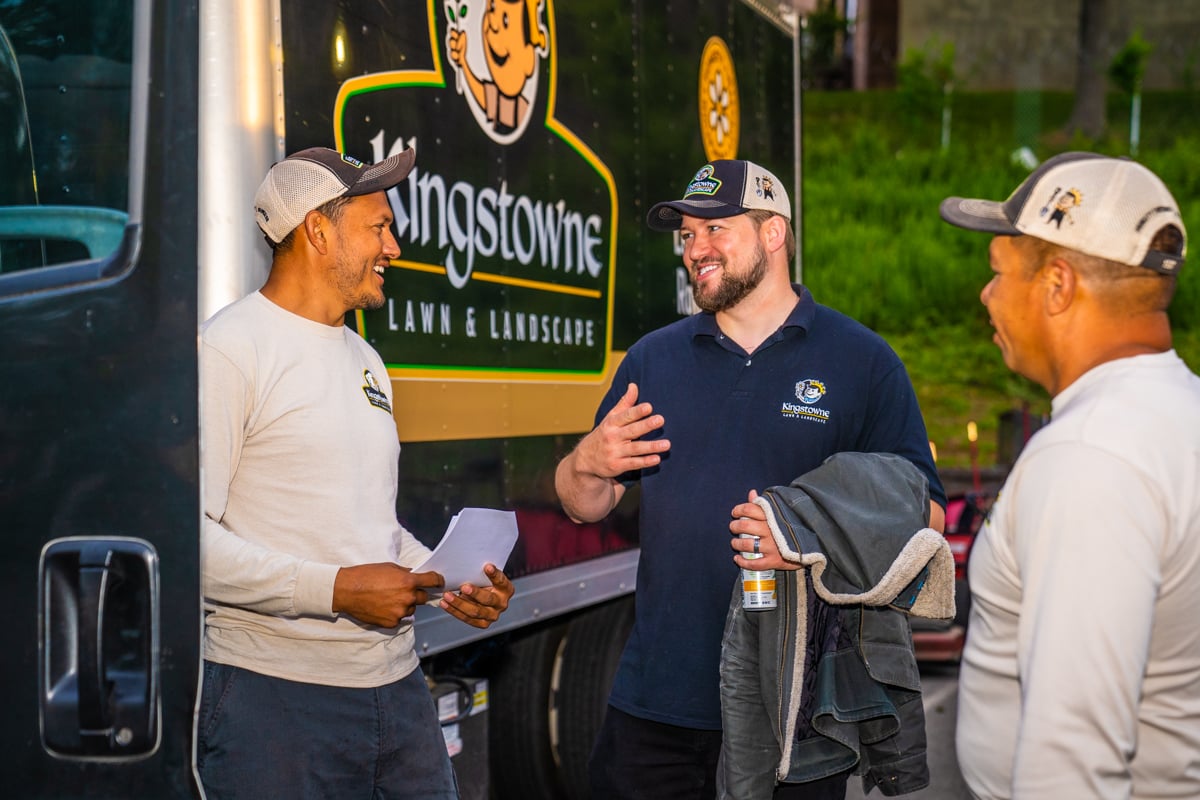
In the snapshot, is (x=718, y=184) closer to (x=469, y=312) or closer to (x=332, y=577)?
(x=469, y=312)

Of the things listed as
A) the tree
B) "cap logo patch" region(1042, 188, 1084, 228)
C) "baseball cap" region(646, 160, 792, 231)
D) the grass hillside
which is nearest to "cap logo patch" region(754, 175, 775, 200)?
"baseball cap" region(646, 160, 792, 231)

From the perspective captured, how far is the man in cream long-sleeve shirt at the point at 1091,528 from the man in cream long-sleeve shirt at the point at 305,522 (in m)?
1.21

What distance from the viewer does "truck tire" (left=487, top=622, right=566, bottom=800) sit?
4953 mm

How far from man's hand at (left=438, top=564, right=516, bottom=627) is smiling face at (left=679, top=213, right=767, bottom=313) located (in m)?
0.87

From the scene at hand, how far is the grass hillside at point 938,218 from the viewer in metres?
20.3

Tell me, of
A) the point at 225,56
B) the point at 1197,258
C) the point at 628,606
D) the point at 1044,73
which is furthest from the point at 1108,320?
the point at 1044,73

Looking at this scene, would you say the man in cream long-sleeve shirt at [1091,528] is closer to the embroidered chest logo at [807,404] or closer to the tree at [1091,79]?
the embroidered chest logo at [807,404]

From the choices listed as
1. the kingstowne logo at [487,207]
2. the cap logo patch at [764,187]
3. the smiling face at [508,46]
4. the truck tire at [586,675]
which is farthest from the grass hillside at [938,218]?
the cap logo patch at [764,187]

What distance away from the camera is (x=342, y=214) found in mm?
3004

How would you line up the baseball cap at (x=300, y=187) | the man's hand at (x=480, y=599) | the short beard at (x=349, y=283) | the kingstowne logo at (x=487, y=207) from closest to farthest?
the baseball cap at (x=300, y=187) < the short beard at (x=349, y=283) < the man's hand at (x=480, y=599) < the kingstowne logo at (x=487, y=207)

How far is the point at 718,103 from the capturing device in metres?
5.52

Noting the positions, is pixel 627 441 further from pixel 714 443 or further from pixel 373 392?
pixel 373 392

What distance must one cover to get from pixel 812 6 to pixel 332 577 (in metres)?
36.8

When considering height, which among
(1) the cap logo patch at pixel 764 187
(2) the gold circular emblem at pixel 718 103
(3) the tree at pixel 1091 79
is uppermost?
(3) the tree at pixel 1091 79
